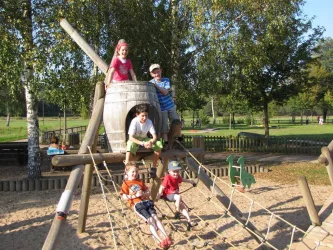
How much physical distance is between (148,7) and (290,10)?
467 centimetres

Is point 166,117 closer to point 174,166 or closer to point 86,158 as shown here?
point 174,166

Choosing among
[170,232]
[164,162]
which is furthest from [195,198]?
[164,162]

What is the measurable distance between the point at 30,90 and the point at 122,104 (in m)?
5.26

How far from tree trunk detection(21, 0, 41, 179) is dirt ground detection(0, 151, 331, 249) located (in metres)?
1.24

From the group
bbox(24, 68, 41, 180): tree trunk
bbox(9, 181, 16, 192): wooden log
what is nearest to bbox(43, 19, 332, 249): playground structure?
bbox(9, 181, 16, 192): wooden log

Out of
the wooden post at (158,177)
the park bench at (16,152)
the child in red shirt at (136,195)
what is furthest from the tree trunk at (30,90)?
the child in red shirt at (136,195)

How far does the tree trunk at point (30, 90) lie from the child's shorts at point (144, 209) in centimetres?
549

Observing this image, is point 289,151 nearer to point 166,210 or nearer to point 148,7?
point 148,7

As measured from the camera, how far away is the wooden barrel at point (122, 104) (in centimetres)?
452

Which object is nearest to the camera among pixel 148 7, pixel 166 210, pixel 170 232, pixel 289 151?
pixel 170 232

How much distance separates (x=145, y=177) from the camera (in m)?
10.3

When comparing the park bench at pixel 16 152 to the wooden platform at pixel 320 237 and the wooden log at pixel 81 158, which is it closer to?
the wooden log at pixel 81 158

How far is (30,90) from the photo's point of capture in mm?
9055

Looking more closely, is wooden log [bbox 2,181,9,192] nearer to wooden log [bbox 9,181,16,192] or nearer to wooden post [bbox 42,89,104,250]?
wooden log [bbox 9,181,16,192]
